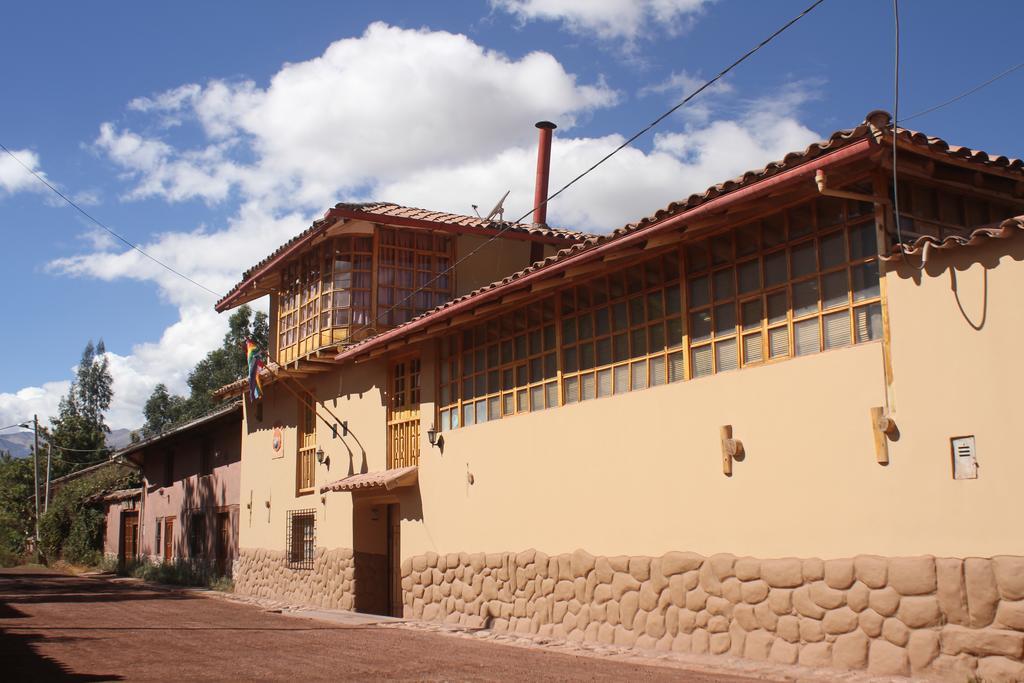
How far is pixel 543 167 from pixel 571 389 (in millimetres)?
10547

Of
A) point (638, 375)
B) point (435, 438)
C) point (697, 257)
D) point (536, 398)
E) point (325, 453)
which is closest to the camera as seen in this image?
point (697, 257)

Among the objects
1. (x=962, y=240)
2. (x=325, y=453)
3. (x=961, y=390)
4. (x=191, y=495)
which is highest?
(x=962, y=240)

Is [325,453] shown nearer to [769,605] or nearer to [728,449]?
[728,449]

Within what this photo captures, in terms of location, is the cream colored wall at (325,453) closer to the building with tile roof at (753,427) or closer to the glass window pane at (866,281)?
the building with tile roof at (753,427)

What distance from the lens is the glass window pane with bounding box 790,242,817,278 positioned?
396 inches

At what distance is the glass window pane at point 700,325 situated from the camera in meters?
11.2

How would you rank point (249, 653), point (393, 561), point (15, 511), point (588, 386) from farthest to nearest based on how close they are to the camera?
point (15, 511) → point (393, 561) → point (588, 386) → point (249, 653)

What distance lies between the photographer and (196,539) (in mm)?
29172

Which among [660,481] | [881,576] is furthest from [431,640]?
[881,576]

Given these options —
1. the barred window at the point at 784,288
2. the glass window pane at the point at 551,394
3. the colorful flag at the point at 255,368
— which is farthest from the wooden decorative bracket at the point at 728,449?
the colorful flag at the point at 255,368

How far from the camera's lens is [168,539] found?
105ft

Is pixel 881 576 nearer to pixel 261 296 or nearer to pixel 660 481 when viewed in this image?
pixel 660 481

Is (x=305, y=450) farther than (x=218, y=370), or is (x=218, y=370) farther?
(x=218, y=370)

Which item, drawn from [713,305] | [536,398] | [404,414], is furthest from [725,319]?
[404,414]
